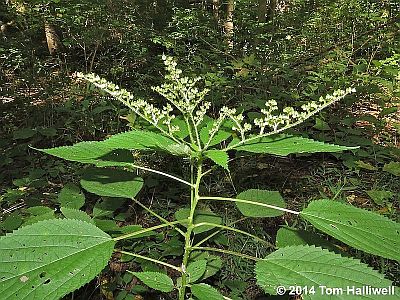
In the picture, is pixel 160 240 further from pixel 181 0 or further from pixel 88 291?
pixel 181 0

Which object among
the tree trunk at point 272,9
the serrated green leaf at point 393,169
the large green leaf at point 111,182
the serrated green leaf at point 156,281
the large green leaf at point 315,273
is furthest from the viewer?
the tree trunk at point 272,9

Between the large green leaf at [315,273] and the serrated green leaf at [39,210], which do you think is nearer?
the large green leaf at [315,273]

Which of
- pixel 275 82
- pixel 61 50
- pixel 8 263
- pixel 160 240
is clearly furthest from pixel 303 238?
pixel 61 50

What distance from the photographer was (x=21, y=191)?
10.9ft

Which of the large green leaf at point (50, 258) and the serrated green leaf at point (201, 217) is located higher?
the large green leaf at point (50, 258)

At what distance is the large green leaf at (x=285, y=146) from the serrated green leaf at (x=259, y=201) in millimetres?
416

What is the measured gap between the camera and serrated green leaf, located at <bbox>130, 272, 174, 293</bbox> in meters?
1.34

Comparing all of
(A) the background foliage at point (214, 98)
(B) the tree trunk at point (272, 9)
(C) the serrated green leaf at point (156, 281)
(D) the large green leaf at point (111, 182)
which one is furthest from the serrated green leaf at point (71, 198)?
(B) the tree trunk at point (272, 9)

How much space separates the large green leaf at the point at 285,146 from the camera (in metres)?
1.06

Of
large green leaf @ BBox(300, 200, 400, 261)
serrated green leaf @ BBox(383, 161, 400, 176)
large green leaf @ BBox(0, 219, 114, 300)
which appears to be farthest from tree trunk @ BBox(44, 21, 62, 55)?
large green leaf @ BBox(300, 200, 400, 261)

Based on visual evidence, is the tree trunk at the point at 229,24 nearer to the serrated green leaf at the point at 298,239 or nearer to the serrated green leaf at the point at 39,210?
the serrated green leaf at the point at 39,210

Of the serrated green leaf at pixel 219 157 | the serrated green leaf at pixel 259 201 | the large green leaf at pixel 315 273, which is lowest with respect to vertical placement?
the serrated green leaf at pixel 259 201

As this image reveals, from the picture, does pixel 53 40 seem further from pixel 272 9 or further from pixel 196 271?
pixel 196 271

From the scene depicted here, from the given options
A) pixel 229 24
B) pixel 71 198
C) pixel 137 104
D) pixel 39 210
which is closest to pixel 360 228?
pixel 137 104
